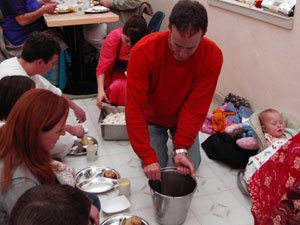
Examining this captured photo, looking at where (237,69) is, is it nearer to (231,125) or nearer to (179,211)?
(231,125)

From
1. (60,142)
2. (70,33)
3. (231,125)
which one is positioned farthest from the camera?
(70,33)

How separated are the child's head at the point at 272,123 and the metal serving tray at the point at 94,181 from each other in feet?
3.56

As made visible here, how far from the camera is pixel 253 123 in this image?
2244mm

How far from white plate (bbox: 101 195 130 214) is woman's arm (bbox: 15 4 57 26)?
1910mm

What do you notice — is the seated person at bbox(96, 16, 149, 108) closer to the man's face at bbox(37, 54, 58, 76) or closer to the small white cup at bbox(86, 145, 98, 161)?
the small white cup at bbox(86, 145, 98, 161)

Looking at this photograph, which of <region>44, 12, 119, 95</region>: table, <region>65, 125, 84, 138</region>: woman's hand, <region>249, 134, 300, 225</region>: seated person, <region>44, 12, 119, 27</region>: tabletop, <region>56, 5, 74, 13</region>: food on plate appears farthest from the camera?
<region>56, 5, 74, 13</region>: food on plate

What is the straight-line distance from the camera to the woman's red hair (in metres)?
1.07

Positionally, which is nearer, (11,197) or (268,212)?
(11,197)

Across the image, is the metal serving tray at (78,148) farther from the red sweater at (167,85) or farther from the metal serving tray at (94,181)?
the red sweater at (167,85)

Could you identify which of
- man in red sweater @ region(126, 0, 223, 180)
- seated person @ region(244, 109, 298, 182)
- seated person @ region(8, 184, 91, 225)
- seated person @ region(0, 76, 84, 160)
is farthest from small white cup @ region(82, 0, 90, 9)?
seated person @ region(8, 184, 91, 225)

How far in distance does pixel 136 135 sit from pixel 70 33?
2.07 m

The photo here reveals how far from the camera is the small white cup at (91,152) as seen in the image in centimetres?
220

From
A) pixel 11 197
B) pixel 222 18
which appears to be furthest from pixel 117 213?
pixel 222 18

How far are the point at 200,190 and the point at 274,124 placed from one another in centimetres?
71
